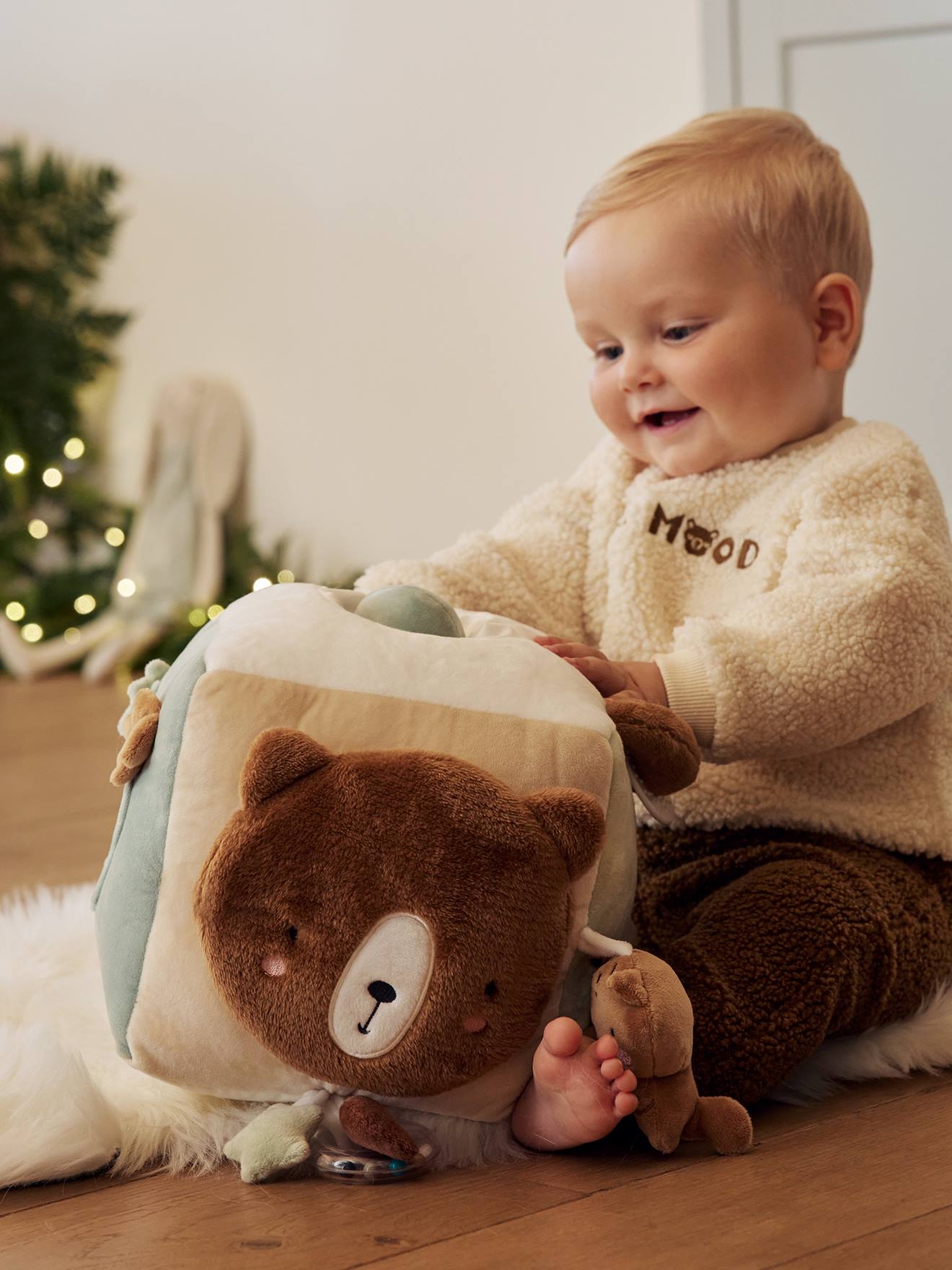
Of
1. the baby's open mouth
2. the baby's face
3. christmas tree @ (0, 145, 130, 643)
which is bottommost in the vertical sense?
christmas tree @ (0, 145, 130, 643)

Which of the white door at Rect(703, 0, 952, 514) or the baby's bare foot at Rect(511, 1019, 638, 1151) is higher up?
the white door at Rect(703, 0, 952, 514)

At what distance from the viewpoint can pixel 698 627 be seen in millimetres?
906

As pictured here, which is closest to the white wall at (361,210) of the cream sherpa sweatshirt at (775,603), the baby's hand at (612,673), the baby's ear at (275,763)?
the cream sherpa sweatshirt at (775,603)

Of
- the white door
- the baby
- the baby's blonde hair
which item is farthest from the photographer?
the white door

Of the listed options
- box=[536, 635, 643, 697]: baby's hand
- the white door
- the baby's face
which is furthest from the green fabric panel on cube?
the white door

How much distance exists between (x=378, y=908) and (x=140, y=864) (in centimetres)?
15

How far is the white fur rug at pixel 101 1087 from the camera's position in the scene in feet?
2.41

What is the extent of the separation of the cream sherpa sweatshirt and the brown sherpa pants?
0.04m

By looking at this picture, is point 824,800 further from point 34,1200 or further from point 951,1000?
point 34,1200

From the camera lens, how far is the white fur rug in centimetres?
73

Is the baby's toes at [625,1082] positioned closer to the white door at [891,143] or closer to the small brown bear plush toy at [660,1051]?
the small brown bear plush toy at [660,1051]

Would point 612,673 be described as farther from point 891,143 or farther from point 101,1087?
point 891,143

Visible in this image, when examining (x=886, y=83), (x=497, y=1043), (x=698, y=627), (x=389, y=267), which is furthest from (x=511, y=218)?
(x=497, y=1043)

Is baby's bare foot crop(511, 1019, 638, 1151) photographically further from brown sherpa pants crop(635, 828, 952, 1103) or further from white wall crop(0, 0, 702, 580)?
white wall crop(0, 0, 702, 580)
